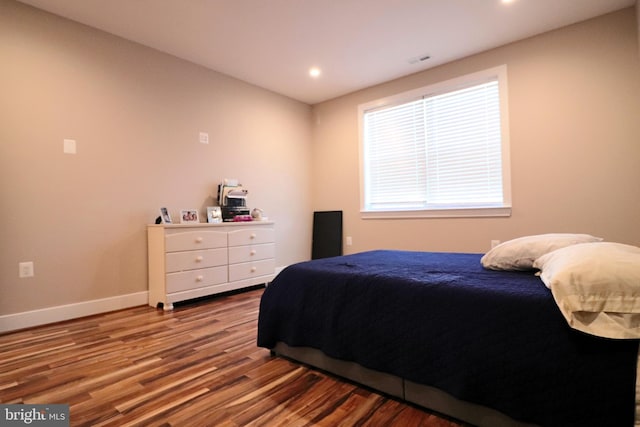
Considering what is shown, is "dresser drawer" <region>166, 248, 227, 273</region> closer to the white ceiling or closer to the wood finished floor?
the wood finished floor

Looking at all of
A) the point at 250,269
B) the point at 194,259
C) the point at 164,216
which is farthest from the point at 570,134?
the point at 164,216

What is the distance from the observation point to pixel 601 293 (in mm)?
911

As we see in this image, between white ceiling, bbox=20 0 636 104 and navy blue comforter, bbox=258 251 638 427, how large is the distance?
84.7 inches

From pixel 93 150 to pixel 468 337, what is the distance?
10.4 feet

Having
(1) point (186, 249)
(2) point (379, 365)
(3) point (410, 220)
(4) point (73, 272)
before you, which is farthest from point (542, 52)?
(4) point (73, 272)

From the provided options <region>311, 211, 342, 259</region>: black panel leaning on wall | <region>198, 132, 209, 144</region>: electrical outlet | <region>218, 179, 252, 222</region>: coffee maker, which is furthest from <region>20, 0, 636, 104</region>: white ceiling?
<region>311, 211, 342, 259</region>: black panel leaning on wall

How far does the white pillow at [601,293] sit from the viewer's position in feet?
2.89

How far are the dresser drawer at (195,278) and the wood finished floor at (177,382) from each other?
53 cm

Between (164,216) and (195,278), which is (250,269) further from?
(164,216)

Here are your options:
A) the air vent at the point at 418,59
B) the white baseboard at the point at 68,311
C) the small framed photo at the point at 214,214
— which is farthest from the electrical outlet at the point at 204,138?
the air vent at the point at 418,59

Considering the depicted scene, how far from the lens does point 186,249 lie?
3.03 metres

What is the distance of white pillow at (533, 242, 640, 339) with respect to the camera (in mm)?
882

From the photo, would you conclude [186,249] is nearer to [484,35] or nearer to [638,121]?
[484,35]

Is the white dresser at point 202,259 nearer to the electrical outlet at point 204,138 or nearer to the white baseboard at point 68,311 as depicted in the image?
the white baseboard at point 68,311
